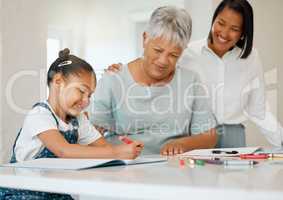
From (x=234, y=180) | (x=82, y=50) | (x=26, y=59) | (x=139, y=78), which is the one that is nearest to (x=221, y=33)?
(x=139, y=78)

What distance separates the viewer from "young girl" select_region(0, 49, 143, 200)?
109 cm

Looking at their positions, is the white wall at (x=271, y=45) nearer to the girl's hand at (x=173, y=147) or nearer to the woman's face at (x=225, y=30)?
the woman's face at (x=225, y=30)

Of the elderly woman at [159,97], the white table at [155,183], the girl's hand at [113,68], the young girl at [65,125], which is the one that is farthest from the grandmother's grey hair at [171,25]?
the white table at [155,183]

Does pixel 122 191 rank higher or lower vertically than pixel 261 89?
lower

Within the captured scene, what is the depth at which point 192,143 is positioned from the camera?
1.49 meters

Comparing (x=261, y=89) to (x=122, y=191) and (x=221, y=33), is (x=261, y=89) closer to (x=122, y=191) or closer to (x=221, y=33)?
(x=221, y=33)

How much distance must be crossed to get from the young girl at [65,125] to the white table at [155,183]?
0.34m

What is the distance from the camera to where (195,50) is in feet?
4.94

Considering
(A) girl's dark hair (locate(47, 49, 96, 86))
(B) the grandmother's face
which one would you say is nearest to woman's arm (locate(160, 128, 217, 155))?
(B) the grandmother's face

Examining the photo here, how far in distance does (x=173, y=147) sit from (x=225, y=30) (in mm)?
431

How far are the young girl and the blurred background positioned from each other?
0.05m

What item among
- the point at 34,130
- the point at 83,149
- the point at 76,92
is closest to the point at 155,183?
the point at 83,149

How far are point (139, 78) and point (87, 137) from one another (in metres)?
0.27

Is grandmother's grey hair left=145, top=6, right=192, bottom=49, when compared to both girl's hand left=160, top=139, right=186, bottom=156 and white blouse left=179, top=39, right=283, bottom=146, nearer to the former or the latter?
white blouse left=179, top=39, right=283, bottom=146
